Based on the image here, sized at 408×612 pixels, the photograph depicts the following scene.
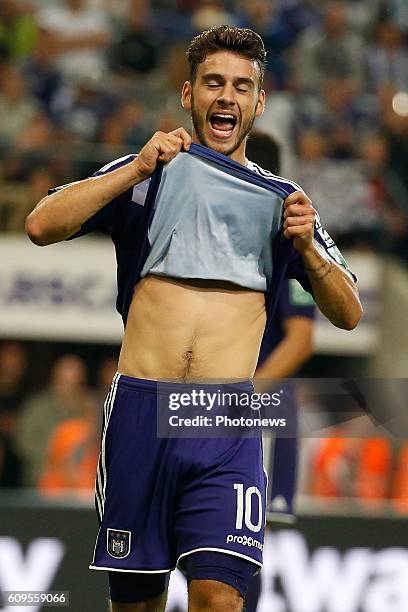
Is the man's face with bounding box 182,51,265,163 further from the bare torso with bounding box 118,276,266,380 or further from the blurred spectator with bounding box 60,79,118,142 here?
the blurred spectator with bounding box 60,79,118,142

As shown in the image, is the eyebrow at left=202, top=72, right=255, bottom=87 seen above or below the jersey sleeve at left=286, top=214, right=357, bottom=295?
above

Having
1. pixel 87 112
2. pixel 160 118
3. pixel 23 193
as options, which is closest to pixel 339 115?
pixel 160 118

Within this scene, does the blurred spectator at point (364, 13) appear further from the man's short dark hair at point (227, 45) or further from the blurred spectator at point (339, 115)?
the man's short dark hair at point (227, 45)

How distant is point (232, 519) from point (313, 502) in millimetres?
3231

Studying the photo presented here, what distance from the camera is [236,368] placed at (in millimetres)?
4156

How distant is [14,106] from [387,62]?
12.5 ft

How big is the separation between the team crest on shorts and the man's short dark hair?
1.52m

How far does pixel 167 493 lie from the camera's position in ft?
13.4

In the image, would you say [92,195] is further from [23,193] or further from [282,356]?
[23,193]

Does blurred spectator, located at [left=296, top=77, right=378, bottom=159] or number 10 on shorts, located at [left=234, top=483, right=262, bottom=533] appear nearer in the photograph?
number 10 on shorts, located at [left=234, top=483, right=262, bottom=533]

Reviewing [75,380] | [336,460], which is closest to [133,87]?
[75,380]

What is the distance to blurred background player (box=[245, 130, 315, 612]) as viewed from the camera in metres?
5.39

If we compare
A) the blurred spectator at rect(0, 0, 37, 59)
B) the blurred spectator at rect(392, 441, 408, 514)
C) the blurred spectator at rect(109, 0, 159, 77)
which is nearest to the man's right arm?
the blurred spectator at rect(392, 441, 408, 514)

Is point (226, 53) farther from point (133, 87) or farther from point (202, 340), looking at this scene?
point (133, 87)
